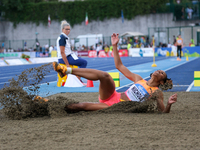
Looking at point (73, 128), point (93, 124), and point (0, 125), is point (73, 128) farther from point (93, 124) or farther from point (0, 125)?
point (0, 125)

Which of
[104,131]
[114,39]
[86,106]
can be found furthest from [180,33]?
[104,131]

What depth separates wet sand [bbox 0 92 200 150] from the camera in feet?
11.3

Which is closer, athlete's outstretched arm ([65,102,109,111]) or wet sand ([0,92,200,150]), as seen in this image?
wet sand ([0,92,200,150])

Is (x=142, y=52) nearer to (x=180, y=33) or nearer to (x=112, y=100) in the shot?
(x=180, y=33)

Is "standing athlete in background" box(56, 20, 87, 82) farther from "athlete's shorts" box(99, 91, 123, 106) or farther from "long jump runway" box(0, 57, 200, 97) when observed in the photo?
"athlete's shorts" box(99, 91, 123, 106)

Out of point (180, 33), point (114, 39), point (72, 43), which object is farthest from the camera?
point (72, 43)

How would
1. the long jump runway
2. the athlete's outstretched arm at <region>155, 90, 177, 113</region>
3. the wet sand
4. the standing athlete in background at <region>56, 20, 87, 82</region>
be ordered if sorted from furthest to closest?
the long jump runway, the standing athlete in background at <region>56, 20, 87, 82</region>, the athlete's outstretched arm at <region>155, 90, 177, 113</region>, the wet sand

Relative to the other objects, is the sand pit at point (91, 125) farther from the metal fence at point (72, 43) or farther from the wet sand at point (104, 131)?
the metal fence at point (72, 43)

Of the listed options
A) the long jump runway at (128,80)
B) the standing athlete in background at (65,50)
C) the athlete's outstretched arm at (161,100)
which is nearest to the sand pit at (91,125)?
the athlete's outstretched arm at (161,100)

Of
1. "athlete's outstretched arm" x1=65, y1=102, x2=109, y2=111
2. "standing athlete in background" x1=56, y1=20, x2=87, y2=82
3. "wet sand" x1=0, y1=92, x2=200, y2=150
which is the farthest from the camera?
"standing athlete in background" x1=56, y1=20, x2=87, y2=82

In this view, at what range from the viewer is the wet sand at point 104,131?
11.3 ft

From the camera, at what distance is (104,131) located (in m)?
4.04

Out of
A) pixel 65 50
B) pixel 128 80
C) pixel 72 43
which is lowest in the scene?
pixel 128 80

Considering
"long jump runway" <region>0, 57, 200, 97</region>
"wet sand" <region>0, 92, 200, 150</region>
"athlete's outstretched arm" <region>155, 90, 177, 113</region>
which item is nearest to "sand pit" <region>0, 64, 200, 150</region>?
"wet sand" <region>0, 92, 200, 150</region>
